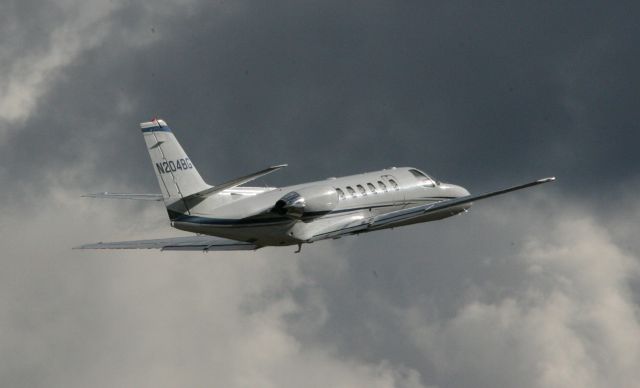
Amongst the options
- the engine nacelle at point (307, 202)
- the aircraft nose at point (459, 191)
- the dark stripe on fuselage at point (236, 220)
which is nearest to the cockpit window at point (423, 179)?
the aircraft nose at point (459, 191)

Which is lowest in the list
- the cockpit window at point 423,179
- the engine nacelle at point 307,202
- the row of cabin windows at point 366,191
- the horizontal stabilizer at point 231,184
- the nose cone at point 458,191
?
the horizontal stabilizer at point 231,184

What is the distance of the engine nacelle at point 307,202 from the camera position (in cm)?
8606

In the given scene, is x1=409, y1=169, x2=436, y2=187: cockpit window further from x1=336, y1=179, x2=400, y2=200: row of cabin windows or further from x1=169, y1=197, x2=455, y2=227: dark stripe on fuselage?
x1=169, y1=197, x2=455, y2=227: dark stripe on fuselage

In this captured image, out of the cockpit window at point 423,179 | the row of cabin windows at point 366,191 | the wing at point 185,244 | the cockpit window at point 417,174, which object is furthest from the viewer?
the cockpit window at point 417,174

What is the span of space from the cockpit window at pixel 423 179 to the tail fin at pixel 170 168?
16.5m

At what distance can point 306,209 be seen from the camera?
86.8 metres

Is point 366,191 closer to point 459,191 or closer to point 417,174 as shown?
point 417,174

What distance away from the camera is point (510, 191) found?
84.8 m

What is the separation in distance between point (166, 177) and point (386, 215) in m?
12.7

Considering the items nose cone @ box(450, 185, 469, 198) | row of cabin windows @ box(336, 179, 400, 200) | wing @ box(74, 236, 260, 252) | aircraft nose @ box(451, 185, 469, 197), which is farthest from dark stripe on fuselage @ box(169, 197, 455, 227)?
aircraft nose @ box(451, 185, 469, 197)

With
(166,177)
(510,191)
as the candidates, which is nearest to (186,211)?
(166,177)

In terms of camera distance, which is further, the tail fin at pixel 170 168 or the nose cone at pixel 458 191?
the nose cone at pixel 458 191

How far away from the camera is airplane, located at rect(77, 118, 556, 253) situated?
83938 millimetres

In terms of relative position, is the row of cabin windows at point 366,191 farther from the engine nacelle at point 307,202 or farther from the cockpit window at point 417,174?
the cockpit window at point 417,174
